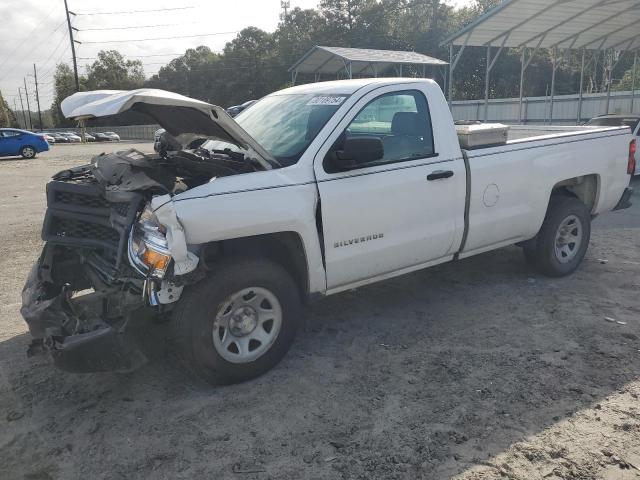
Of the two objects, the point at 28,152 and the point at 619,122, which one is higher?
the point at 619,122

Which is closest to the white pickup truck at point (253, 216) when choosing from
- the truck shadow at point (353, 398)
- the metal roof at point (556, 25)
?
the truck shadow at point (353, 398)

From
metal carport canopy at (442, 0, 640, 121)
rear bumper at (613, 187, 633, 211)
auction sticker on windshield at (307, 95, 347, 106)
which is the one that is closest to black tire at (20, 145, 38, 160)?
metal carport canopy at (442, 0, 640, 121)

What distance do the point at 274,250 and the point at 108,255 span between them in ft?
3.70

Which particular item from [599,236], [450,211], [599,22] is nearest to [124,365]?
[450,211]

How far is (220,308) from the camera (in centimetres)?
353

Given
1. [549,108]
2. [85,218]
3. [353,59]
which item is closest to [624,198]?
[85,218]

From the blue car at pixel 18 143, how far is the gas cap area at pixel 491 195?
2529 centimetres

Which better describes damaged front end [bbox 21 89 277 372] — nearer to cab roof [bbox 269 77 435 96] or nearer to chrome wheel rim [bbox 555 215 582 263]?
cab roof [bbox 269 77 435 96]

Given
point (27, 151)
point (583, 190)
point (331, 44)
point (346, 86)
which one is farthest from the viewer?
point (331, 44)

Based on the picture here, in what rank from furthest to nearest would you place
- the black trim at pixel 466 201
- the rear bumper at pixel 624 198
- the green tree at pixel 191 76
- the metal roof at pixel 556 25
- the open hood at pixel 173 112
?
the green tree at pixel 191 76 → the metal roof at pixel 556 25 → the rear bumper at pixel 624 198 → the black trim at pixel 466 201 → the open hood at pixel 173 112

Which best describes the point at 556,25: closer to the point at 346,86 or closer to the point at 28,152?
the point at 346,86

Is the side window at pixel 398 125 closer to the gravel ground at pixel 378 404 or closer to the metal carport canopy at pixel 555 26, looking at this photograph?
the gravel ground at pixel 378 404

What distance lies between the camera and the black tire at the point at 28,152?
25.2 m

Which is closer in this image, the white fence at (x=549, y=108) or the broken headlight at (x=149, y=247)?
the broken headlight at (x=149, y=247)
